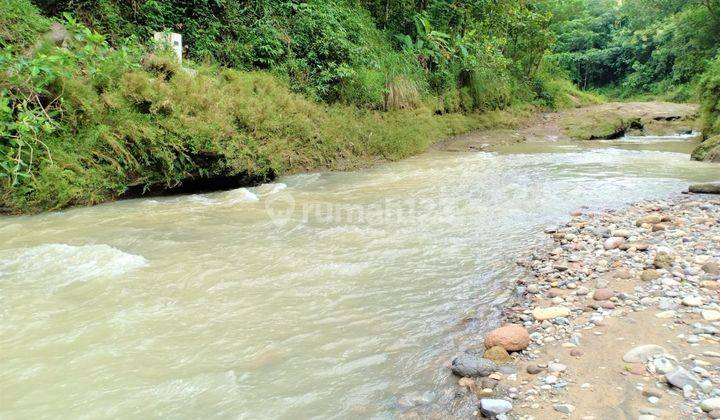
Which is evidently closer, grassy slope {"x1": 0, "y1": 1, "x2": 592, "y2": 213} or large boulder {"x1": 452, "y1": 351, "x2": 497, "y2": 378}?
large boulder {"x1": 452, "y1": 351, "x2": 497, "y2": 378}

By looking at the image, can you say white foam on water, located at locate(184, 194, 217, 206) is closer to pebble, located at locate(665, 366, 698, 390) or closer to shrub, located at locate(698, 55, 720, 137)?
pebble, located at locate(665, 366, 698, 390)

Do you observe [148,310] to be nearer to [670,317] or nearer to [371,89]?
[670,317]

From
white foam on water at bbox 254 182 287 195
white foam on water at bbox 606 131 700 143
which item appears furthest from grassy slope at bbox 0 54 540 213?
white foam on water at bbox 606 131 700 143

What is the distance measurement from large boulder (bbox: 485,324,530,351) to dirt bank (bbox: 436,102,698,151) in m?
10.3

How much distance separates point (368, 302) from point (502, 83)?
16.3 meters

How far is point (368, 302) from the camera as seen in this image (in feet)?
12.1

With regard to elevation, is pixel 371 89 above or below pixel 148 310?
above

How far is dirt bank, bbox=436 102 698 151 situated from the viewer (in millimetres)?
14125

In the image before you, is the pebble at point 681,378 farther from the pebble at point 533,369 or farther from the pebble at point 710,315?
the pebble at point 710,315

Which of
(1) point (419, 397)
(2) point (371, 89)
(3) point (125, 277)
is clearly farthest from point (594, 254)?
(2) point (371, 89)

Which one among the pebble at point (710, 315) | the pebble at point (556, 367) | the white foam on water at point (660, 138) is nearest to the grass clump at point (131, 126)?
the pebble at point (556, 367)

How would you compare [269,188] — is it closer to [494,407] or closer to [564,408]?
[494,407]

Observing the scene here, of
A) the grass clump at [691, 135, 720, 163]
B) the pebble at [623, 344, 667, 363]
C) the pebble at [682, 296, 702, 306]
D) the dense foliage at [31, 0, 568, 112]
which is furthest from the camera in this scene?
the dense foliage at [31, 0, 568, 112]

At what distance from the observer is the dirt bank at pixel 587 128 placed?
556 inches
